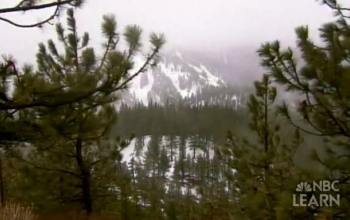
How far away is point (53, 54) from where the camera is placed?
7.60 metres

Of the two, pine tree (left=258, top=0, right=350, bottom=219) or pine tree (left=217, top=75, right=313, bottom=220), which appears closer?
pine tree (left=258, top=0, right=350, bottom=219)

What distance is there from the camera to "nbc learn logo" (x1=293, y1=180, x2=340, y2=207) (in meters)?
3.81

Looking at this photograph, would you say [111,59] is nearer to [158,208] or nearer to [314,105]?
[314,105]

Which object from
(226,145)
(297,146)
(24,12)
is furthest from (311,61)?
(226,145)

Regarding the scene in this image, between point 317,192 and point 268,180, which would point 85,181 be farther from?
point 317,192

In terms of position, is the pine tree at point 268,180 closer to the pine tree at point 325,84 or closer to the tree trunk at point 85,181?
the pine tree at point 325,84

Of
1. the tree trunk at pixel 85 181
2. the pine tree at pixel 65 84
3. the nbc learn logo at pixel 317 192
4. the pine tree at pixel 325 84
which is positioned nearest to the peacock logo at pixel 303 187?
the nbc learn logo at pixel 317 192

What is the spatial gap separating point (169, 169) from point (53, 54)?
55.1 m

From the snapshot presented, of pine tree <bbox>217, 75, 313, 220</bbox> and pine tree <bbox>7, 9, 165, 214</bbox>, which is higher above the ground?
pine tree <bbox>7, 9, 165, 214</bbox>

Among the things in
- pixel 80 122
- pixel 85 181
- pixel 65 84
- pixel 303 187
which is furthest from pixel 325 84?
pixel 85 181

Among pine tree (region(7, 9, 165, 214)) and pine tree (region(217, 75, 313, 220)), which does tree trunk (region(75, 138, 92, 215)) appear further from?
pine tree (region(217, 75, 313, 220))

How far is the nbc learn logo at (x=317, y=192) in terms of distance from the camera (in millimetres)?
3811

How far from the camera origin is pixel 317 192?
12.6 feet

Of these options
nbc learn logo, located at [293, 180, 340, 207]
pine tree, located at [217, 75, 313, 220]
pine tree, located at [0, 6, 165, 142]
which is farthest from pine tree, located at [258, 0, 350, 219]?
pine tree, located at [0, 6, 165, 142]
